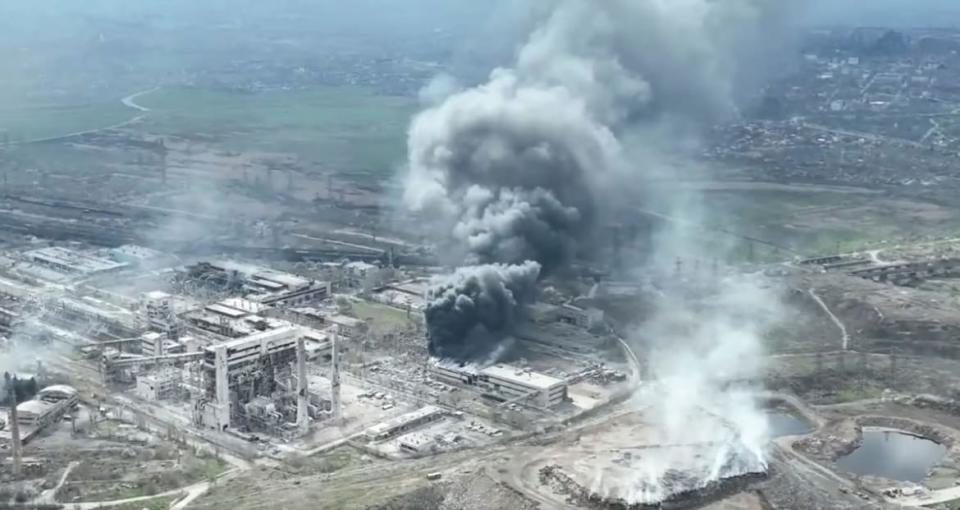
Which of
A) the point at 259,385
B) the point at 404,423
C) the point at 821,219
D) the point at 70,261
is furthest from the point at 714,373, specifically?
the point at 70,261

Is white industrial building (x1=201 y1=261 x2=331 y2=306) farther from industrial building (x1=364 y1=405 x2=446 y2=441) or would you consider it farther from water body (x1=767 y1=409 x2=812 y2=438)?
water body (x1=767 y1=409 x2=812 y2=438)

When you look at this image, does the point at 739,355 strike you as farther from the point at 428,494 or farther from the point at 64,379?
the point at 64,379

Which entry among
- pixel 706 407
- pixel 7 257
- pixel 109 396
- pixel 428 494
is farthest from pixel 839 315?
pixel 7 257

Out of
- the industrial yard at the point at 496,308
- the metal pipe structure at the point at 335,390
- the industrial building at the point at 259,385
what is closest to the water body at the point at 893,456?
the industrial yard at the point at 496,308

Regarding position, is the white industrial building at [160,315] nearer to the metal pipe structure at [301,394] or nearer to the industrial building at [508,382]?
the metal pipe structure at [301,394]

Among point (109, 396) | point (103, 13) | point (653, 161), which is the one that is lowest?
point (109, 396)

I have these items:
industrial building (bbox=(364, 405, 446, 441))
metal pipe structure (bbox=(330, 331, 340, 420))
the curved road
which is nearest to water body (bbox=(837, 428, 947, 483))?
industrial building (bbox=(364, 405, 446, 441))
